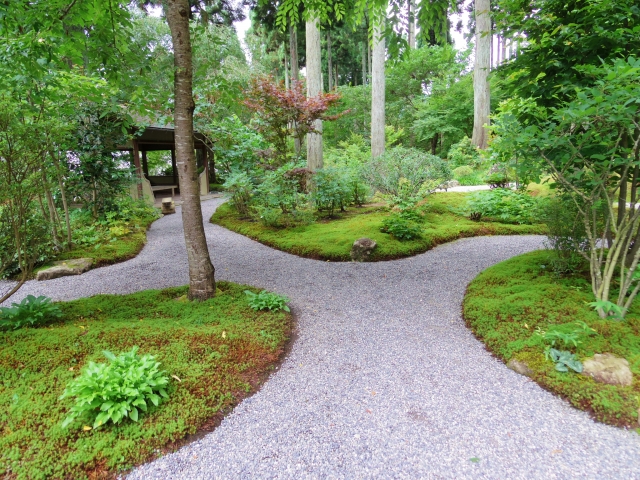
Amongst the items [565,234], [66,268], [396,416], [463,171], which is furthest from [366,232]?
[463,171]

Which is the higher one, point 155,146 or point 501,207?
point 155,146

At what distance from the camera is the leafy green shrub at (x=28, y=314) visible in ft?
9.57

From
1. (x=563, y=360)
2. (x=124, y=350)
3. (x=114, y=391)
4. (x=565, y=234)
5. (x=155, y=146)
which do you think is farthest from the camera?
(x=155, y=146)

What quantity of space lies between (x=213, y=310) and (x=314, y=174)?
17.1ft

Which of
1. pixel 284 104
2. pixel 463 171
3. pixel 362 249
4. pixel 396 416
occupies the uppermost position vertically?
pixel 284 104

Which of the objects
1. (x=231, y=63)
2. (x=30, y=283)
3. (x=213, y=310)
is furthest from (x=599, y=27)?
(x=231, y=63)

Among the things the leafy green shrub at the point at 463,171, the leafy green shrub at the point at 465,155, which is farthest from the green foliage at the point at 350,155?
the leafy green shrub at the point at 465,155

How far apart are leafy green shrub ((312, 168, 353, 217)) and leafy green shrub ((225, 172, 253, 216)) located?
1.64 meters

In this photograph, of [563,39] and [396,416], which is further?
[563,39]

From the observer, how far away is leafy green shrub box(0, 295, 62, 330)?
115 inches

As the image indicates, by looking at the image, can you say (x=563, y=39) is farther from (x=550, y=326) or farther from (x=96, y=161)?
(x=96, y=161)

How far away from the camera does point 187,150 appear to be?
A: 3.30m

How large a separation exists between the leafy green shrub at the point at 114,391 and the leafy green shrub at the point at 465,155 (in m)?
13.9

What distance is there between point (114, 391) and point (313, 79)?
347 inches
